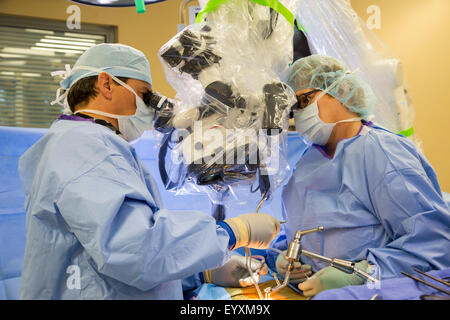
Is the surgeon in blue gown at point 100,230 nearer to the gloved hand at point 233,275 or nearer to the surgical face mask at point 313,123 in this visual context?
the gloved hand at point 233,275

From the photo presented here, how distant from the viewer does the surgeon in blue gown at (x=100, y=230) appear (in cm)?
83

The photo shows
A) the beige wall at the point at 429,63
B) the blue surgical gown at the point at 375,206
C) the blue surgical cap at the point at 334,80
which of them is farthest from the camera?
the beige wall at the point at 429,63

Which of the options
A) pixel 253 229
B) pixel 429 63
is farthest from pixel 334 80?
pixel 429 63

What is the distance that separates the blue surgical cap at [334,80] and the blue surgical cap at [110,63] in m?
0.65

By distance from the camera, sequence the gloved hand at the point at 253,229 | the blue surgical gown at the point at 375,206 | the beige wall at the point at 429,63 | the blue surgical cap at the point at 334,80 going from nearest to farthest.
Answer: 1. the gloved hand at the point at 253,229
2. the blue surgical gown at the point at 375,206
3. the blue surgical cap at the point at 334,80
4. the beige wall at the point at 429,63

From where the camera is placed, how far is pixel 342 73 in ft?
5.00

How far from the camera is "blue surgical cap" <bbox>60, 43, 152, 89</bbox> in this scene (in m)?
1.27

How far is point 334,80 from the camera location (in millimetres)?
1520

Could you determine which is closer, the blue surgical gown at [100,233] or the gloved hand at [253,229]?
the blue surgical gown at [100,233]

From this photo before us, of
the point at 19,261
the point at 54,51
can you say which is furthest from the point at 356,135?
the point at 54,51

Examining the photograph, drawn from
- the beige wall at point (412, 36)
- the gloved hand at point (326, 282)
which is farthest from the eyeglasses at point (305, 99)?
the beige wall at point (412, 36)

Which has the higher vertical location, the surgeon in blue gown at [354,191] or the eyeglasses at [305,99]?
the eyeglasses at [305,99]

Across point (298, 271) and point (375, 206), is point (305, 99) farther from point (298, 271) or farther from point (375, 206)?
point (298, 271)

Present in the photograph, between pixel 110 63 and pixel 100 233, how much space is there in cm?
69
